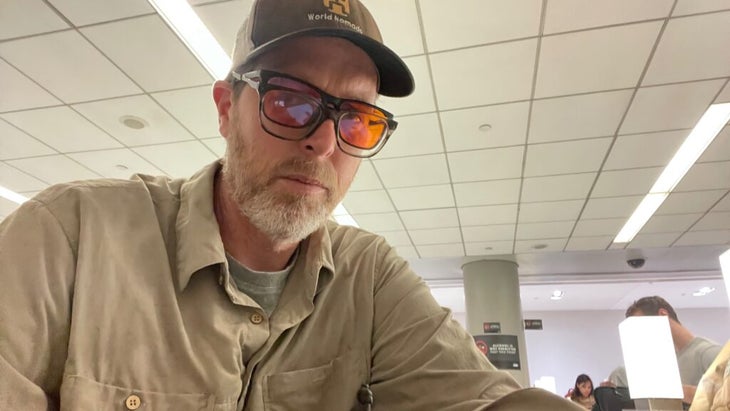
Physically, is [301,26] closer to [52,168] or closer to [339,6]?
[339,6]

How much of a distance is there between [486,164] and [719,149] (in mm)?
2149

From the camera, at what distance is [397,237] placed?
6738mm

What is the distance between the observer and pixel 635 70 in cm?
314

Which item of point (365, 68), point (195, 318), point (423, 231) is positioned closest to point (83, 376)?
point (195, 318)

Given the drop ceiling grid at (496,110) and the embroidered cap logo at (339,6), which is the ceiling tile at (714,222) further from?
the embroidered cap logo at (339,6)

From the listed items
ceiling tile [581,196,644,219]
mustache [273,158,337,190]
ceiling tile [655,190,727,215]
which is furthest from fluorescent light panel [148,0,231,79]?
ceiling tile [655,190,727,215]

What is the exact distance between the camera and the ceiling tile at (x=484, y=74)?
117 inches

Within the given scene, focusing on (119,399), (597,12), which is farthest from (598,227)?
(119,399)

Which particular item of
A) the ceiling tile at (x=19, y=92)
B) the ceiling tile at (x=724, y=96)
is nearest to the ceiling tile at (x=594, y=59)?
the ceiling tile at (x=724, y=96)

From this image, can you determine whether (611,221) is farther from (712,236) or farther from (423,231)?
(423,231)

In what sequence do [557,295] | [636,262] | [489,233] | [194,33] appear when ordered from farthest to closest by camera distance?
1. [557,295]
2. [636,262]
3. [489,233]
4. [194,33]

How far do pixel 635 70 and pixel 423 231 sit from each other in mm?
3732

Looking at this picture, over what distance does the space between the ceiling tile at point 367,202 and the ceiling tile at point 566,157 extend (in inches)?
65.4

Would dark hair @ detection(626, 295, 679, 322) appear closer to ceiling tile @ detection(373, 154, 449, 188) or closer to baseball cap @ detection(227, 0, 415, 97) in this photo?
ceiling tile @ detection(373, 154, 449, 188)
